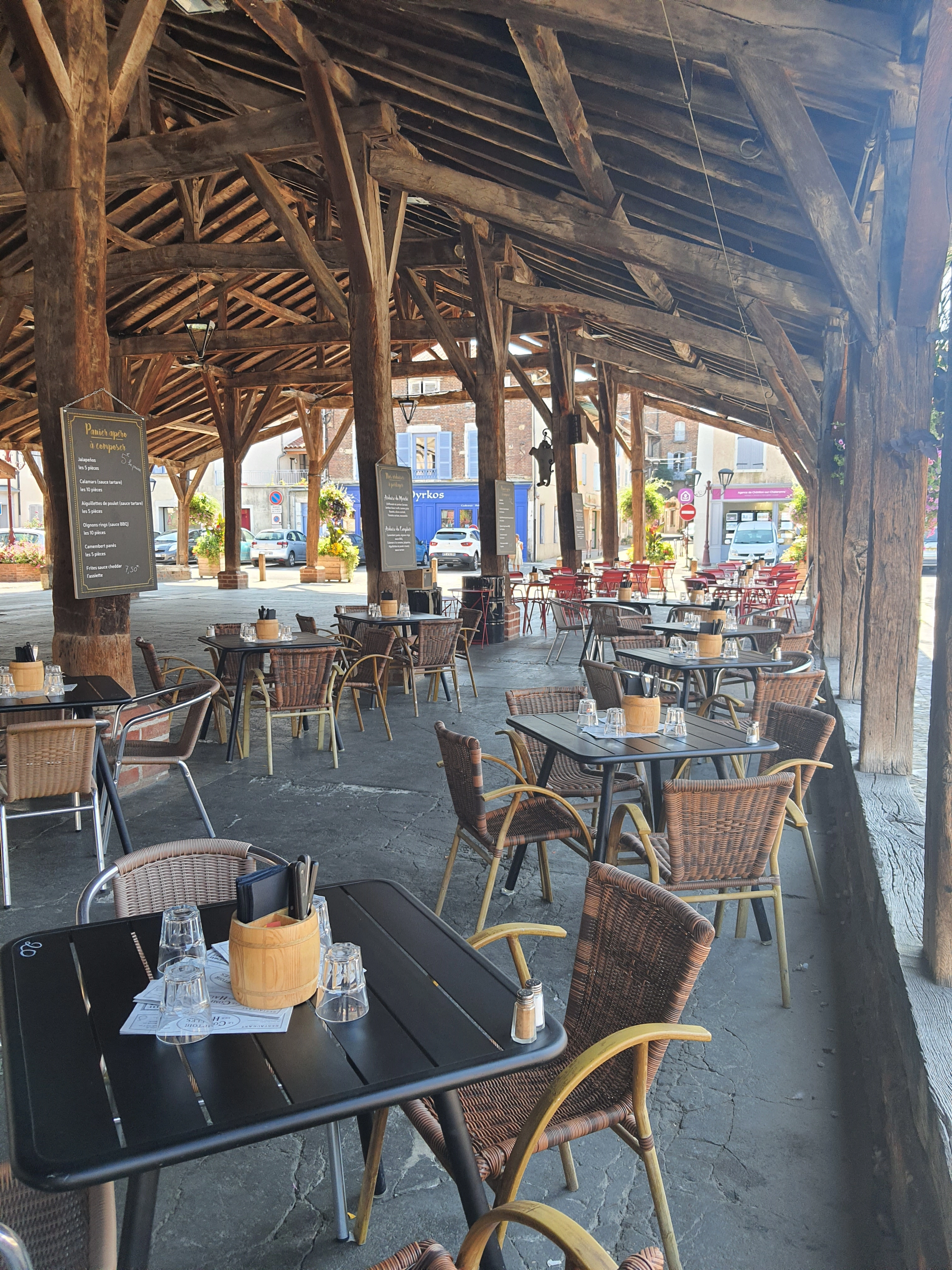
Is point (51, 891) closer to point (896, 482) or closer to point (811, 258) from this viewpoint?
point (896, 482)

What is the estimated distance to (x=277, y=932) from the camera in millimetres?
1452

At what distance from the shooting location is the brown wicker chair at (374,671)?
6203 millimetres

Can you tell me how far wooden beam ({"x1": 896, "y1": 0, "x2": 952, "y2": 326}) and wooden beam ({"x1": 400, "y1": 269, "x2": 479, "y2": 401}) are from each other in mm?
7282

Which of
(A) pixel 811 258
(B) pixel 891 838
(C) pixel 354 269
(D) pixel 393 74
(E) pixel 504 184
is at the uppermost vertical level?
(D) pixel 393 74

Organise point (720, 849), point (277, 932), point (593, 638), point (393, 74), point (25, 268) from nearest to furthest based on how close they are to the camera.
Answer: point (277, 932) < point (720, 849) < point (393, 74) < point (593, 638) < point (25, 268)

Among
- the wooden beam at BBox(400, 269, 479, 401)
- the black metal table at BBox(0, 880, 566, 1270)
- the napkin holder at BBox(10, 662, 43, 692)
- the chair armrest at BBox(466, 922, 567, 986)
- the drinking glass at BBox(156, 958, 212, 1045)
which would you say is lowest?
the chair armrest at BBox(466, 922, 567, 986)

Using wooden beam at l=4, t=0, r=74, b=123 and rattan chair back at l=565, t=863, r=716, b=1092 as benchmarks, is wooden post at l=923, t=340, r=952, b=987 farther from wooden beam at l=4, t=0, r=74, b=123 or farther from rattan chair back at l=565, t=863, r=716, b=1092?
wooden beam at l=4, t=0, r=74, b=123

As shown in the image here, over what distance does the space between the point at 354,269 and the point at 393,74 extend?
4.97 feet

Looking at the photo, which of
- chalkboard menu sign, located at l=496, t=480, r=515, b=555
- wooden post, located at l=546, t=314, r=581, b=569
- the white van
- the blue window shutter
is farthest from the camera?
the blue window shutter

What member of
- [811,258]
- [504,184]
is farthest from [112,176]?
[811,258]

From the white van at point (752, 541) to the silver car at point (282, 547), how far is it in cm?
1376

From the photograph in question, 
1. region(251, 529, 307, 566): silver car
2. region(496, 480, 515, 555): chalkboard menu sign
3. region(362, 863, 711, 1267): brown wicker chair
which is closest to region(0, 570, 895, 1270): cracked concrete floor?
region(362, 863, 711, 1267): brown wicker chair

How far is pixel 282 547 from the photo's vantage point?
30266 millimetres

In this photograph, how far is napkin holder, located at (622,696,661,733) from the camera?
346 cm
